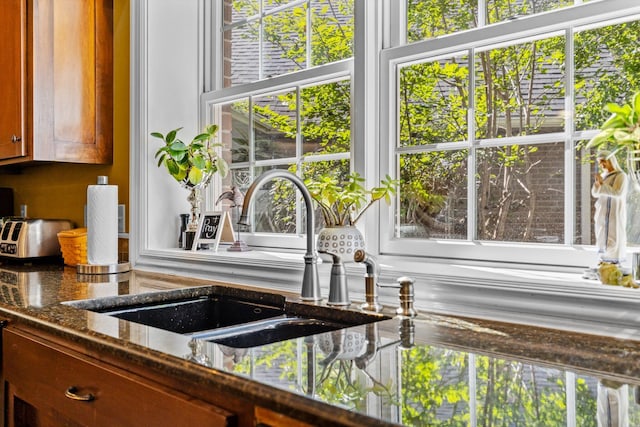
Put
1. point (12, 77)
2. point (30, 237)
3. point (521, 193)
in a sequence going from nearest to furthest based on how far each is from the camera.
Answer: point (521, 193) < point (12, 77) < point (30, 237)

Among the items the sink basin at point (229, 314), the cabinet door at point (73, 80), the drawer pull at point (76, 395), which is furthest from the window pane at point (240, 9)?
the drawer pull at point (76, 395)

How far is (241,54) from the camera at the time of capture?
2.52m

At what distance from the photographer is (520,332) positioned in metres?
1.22

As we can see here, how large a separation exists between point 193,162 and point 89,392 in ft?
4.02

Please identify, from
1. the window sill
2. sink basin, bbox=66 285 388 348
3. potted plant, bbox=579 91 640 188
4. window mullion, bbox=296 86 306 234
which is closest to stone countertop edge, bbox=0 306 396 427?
sink basin, bbox=66 285 388 348

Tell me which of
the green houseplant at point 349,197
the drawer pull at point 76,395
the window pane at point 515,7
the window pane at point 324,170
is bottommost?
the drawer pull at point 76,395

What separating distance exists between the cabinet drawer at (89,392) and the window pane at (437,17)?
1.32m

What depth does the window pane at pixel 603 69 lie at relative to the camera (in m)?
1.47

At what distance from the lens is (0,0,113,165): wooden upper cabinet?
100 inches

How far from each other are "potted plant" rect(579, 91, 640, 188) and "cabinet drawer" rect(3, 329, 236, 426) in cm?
100

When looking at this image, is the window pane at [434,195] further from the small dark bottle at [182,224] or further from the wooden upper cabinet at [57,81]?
the wooden upper cabinet at [57,81]

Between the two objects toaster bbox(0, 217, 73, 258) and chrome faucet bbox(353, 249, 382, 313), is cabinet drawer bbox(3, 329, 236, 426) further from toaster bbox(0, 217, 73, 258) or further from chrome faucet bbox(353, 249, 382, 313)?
toaster bbox(0, 217, 73, 258)

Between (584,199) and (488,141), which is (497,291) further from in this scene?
(488,141)

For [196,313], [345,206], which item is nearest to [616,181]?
[345,206]
